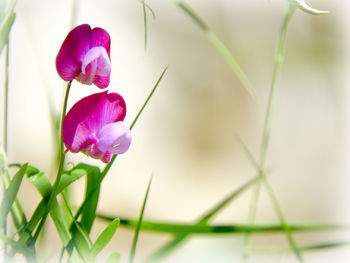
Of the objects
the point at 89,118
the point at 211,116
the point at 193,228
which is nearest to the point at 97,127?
the point at 89,118

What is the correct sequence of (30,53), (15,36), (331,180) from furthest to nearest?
(331,180) → (30,53) → (15,36)

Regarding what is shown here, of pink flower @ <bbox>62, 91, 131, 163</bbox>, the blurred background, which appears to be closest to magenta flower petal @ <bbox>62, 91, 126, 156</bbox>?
pink flower @ <bbox>62, 91, 131, 163</bbox>

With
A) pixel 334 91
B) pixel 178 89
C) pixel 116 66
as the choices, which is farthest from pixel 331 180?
pixel 116 66

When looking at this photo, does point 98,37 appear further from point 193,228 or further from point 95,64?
point 193,228

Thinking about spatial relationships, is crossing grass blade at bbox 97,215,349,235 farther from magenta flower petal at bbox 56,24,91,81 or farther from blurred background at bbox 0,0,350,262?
blurred background at bbox 0,0,350,262

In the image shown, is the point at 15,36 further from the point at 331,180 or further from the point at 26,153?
the point at 331,180
